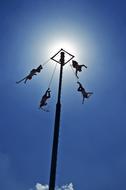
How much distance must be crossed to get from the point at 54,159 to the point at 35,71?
683 centimetres

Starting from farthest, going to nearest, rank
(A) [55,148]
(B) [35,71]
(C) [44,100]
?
1. (B) [35,71]
2. (C) [44,100]
3. (A) [55,148]

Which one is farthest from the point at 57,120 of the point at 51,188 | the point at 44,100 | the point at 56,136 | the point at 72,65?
the point at 72,65

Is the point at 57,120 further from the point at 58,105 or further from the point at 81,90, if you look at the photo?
the point at 81,90

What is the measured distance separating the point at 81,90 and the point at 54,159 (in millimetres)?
5850

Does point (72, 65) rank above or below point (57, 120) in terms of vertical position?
above

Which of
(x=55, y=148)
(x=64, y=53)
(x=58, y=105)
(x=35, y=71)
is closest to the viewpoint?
(x=55, y=148)

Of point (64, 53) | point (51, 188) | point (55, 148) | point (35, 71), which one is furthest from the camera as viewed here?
point (35, 71)

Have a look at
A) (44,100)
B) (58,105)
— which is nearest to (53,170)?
(58,105)

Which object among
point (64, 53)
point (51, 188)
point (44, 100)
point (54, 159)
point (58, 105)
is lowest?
point (51, 188)

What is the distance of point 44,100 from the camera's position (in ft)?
52.7

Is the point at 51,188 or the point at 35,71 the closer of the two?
the point at 51,188

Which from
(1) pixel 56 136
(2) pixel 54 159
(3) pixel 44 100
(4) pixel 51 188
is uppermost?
(3) pixel 44 100

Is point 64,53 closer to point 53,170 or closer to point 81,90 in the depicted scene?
point 81,90

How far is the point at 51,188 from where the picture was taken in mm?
10992
